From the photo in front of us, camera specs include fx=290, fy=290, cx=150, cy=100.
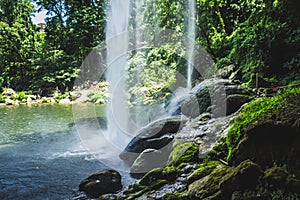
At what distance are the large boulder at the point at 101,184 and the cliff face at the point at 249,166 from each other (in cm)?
63

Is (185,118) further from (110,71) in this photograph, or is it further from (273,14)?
(110,71)

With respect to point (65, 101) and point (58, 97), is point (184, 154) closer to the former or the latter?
point (65, 101)

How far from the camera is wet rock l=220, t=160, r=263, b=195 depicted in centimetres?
339

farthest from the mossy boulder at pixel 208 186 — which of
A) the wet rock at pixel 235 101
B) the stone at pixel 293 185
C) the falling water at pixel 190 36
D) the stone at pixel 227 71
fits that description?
the falling water at pixel 190 36

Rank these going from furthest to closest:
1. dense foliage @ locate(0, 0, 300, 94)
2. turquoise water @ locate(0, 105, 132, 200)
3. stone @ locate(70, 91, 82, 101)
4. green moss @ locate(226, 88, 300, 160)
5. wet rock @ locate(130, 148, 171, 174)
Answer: stone @ locate(70, 91, 82, 101), dense foliage @ locate(0, 0, 300, 94), wet rock @ locate(130, 148, 171, 174), turquoise water @ locate(0, 105, 132, 200), green moss @ locate(226, 88, 300, 160)

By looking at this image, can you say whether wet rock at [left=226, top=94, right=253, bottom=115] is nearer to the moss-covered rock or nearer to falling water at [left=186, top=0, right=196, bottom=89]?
the moss-covered rock

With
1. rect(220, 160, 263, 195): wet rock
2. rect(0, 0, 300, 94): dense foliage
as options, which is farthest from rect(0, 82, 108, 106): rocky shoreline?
rect(220, 160, 263, 195): wet rock

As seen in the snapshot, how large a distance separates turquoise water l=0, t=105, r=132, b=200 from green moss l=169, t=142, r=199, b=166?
6.02 ft

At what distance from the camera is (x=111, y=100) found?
60.3 feet

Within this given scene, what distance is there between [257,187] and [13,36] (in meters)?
33.3

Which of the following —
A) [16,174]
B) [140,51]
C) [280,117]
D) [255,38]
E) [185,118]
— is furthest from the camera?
[140,51]

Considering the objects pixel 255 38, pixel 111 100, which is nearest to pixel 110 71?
pixel 111 100

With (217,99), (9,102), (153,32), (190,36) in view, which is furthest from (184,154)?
(9,102)

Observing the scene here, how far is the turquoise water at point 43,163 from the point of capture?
567cm
